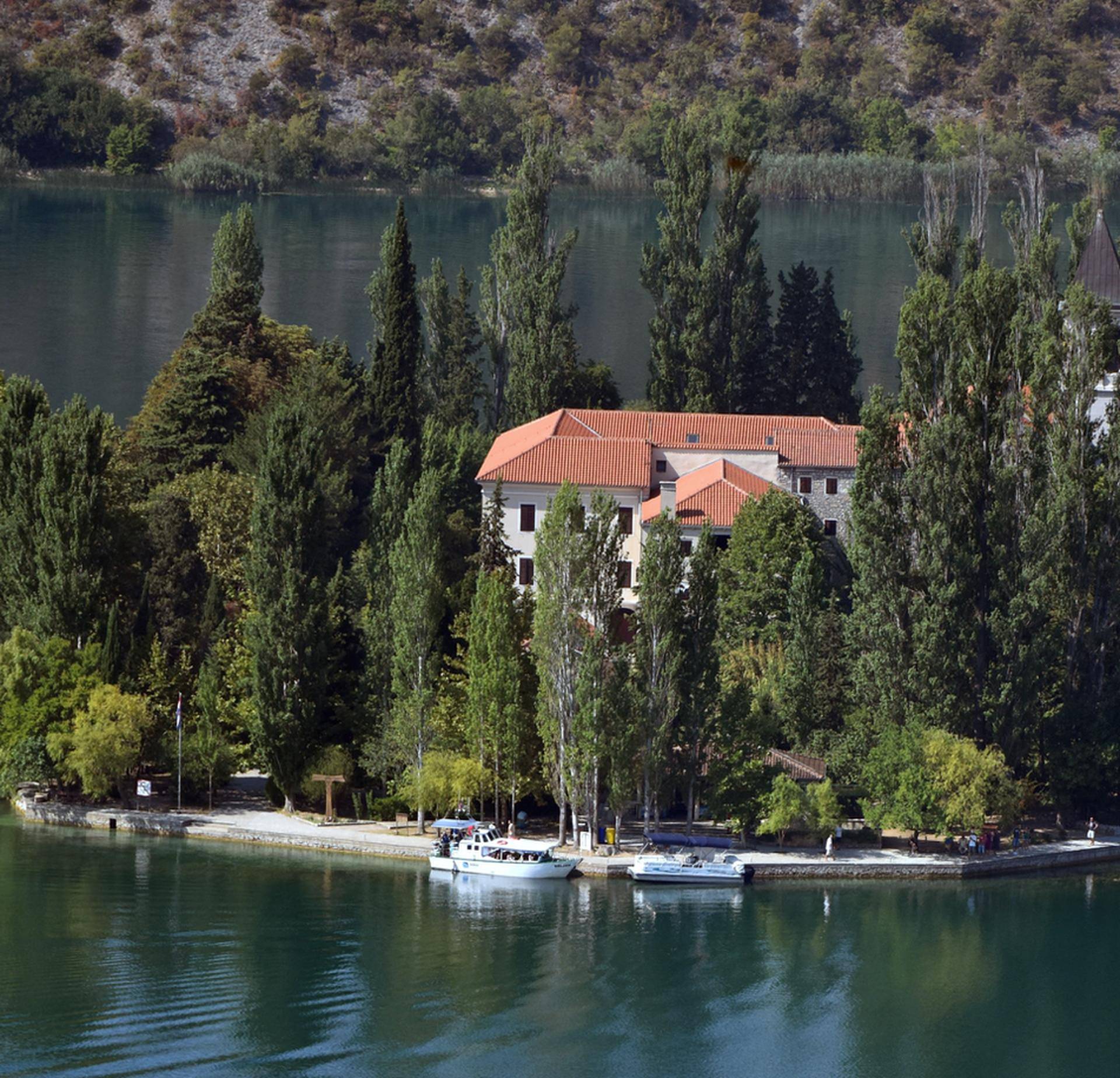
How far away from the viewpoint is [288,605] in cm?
5397

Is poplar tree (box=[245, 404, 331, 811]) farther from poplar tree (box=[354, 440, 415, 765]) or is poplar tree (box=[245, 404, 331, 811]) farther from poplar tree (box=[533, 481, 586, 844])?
poplar tree (box=[533, 481, 586, 844])

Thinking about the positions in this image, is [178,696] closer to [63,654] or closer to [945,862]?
[63,654]

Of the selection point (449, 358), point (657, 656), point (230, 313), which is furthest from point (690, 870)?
point (449, 358)

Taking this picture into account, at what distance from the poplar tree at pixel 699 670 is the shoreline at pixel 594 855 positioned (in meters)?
2.62

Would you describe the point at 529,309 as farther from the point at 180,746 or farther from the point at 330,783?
the point at 330,783

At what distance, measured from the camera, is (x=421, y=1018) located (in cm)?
4122

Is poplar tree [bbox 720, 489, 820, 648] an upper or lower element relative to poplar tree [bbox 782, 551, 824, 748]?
upper

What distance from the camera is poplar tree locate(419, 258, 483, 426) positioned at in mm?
79562

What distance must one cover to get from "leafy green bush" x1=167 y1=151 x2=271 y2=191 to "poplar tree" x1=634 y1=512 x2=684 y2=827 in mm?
126384

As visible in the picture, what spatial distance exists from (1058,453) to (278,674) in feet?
66.1

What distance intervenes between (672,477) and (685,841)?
18205mm

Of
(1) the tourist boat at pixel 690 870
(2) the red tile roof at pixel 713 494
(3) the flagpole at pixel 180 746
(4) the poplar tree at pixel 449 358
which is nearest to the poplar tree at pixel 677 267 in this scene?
(4) the poplar tree at pixel 449 358

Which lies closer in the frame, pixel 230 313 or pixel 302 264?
pixel 230 313

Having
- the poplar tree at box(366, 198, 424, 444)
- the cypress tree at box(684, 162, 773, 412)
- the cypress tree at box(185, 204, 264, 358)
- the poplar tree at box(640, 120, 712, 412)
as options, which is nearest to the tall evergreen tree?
the cypress tree at box(684, 162, 773, 412)
